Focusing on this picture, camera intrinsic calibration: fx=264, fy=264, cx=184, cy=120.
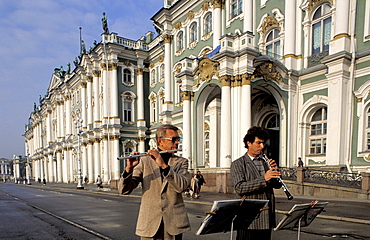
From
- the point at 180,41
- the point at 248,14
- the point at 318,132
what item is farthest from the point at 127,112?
the point at 318,132

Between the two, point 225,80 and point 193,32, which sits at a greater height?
point 193,32

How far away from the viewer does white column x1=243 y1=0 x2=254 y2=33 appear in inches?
758

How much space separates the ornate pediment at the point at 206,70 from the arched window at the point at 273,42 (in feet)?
14.2

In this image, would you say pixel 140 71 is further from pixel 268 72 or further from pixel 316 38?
pixel 316 38

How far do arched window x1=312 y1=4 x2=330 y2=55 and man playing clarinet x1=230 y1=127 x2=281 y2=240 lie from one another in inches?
619

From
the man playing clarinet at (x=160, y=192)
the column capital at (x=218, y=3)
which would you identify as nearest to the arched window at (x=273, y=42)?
the column capital at (x=218, y=3)

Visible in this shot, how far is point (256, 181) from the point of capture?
296 centimetres

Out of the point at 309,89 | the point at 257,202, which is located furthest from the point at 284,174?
the point at 257,202

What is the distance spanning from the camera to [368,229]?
6.64 m

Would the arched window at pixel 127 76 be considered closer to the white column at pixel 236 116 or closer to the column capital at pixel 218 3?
the column capital at pixel 218 3

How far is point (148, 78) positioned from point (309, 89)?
2249cm

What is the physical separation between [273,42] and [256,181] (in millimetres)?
17809

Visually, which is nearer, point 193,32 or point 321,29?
point 321,29

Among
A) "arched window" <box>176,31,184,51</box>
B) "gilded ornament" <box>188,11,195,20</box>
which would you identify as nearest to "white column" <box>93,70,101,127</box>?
"arched window" <box>176,31,184,51</box>
